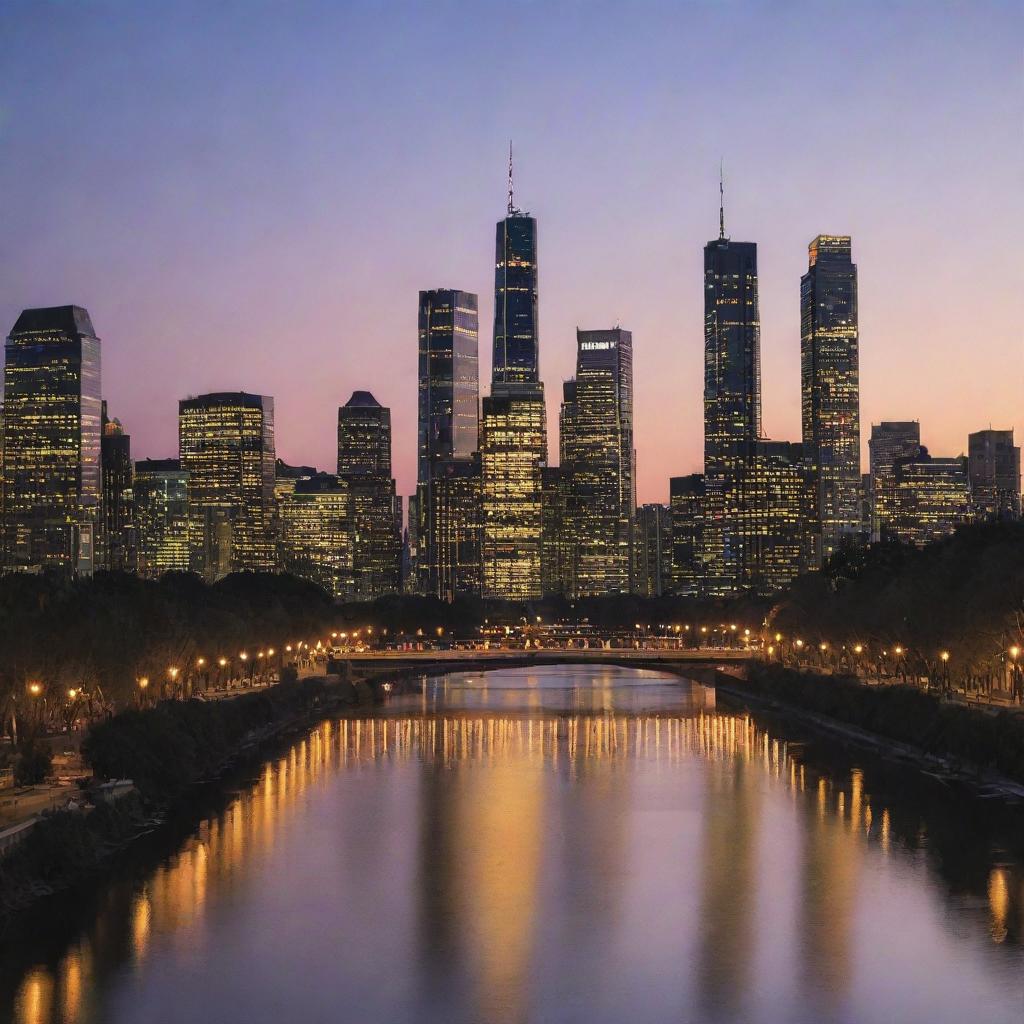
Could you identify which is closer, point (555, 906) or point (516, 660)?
point (555, 906)

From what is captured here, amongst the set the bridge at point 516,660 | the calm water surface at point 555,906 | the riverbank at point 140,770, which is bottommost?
the calm water surface at point 555,906

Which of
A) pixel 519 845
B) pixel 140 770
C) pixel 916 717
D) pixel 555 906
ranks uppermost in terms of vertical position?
pixel 916 717

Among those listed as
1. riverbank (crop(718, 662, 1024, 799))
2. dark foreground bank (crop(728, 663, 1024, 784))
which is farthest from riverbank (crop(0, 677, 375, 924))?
dark foreground bank (crop(728, 663, 1024, 784))

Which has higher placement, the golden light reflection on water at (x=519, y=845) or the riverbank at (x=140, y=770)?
the riverbank at (x=140, y=770)

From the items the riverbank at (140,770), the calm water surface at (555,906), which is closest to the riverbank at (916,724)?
the calm water surface at (555,906)

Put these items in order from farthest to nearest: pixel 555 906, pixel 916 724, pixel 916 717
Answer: pixel 916 717 < pixel 916 724 < pixel 555 906

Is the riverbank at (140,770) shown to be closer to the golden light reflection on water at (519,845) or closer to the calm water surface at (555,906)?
the calm water surface at (555,906)

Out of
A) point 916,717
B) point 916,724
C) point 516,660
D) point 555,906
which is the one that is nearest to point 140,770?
point 555,906

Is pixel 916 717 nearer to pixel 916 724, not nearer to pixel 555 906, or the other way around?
pixel 916 724
